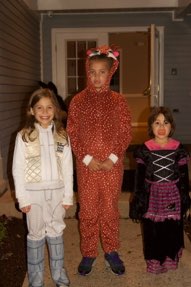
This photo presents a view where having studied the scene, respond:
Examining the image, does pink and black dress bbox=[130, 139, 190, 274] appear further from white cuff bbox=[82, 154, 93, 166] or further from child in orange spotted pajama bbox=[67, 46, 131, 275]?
white cuff bbox=[82, 154, 93, 166]

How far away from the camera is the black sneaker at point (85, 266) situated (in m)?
3.08

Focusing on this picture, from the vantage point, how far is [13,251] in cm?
357

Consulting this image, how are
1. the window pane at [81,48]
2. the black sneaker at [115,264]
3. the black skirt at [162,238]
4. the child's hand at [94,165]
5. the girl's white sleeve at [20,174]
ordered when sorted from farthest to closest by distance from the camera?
the window pane at [81,48], the black sneaker at [115,264], the black skirt at [162,238], the child's hand at [94,165], the girl's white sleeve at [20,174]

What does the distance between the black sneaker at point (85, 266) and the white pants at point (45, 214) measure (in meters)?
0.47

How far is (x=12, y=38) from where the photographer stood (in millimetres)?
5949

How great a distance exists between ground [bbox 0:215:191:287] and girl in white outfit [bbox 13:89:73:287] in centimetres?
38

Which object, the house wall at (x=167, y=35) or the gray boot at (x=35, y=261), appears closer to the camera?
the gray boot at (x=35, y=261)

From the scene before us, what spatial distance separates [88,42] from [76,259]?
5.66 metres

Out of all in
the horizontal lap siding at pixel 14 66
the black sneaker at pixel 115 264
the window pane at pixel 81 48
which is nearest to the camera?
the black sneaker at pixel 115 264

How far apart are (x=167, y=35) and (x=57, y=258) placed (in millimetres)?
6297

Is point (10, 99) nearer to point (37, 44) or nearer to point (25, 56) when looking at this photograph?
point (25, 56)

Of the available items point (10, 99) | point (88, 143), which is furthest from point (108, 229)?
point (10, 99)

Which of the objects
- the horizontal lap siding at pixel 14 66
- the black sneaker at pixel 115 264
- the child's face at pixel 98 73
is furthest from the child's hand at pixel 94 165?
the horizontal lap siding at pixel 14 66

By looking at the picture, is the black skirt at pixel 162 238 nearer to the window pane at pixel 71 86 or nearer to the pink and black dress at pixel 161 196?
the pink and black dress at pixel 161 196
